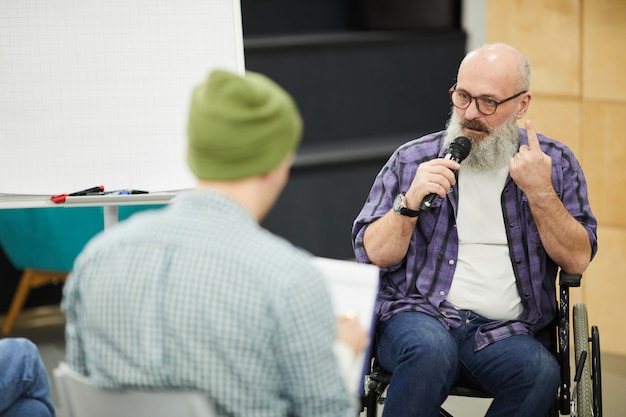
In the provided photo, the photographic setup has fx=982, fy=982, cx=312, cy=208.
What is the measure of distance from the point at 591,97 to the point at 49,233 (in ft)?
7.79

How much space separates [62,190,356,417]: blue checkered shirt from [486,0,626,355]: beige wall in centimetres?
266

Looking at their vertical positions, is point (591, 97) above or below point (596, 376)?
above

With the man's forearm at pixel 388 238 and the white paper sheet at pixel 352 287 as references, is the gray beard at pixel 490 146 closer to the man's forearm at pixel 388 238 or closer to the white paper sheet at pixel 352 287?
the man's forearm at pixel 388 238

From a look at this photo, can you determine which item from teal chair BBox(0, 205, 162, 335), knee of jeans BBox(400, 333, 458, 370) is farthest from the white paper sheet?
teal chair BBox(0, 205, 162, 335)

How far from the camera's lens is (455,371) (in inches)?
103

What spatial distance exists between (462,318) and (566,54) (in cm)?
170

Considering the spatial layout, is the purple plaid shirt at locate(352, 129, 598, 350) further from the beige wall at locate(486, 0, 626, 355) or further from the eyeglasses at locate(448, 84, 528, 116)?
the beige wall at locate(486, 0, 626, 355)

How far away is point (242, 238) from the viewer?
1577 mm

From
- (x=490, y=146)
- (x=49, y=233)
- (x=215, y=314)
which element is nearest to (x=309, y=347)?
(x=215, y=314)

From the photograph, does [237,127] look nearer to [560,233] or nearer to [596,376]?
[560,233]

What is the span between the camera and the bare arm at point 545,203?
2.62 meters

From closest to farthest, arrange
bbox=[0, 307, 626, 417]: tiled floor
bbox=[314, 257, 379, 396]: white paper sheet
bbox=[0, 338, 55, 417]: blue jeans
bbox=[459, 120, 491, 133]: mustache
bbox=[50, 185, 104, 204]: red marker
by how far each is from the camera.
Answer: bbox=[314, 257, 379, 396]: white paper sheet < bbox=[0, 338, 55, 417]: blue jeans < bbox=[459, 120, 491, 133]: mustache < bbox=[50, 185, 104, 204]: red marker < bbox=[0, 307, 626, 417]: tiled floor

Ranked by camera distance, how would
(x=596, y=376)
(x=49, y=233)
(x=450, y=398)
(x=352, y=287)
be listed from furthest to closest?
1. (x=49, y=233)
2. (x=450, y=398)
3. (x=596, y=376)
4. (x=352, y=287)

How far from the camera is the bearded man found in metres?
2.61
